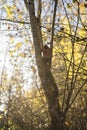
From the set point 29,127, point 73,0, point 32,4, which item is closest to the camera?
point 73,0

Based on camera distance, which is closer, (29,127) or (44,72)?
(44,72)

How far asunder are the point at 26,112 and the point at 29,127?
55.5 inches

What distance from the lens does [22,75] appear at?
958 cm

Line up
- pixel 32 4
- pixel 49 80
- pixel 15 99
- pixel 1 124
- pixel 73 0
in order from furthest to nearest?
pixel 1 124
pixel 15 99
pixel 32 4
pixel 49 80
pixel 73 0

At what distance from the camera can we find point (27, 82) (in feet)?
31.9

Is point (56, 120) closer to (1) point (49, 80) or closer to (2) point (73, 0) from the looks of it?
(1) point (49, 80)

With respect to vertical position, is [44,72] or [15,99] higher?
[44,72]

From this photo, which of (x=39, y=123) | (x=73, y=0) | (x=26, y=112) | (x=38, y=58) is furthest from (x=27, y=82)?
(x=73, y=0)

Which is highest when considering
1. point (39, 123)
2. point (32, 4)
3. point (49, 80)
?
point (32, 4)

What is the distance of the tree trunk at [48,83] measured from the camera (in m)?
4.51

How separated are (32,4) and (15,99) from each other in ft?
13.8

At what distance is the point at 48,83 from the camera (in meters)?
4.63

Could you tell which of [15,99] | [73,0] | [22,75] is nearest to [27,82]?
[22,75]

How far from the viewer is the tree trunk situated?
4.51 metres
